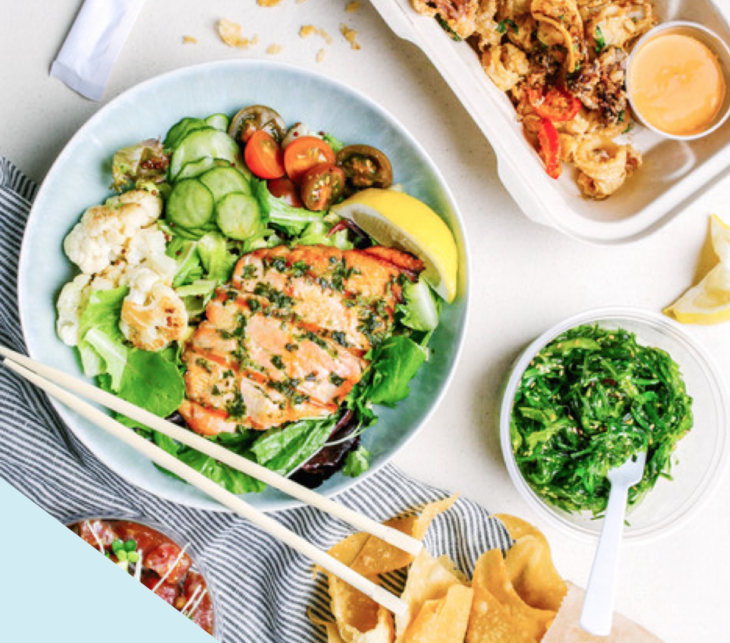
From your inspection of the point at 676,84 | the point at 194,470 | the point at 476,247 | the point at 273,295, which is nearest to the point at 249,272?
the point at 273,295

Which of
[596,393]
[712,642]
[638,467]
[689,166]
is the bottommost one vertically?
[712,642]

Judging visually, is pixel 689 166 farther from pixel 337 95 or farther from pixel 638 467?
pixel 337 95

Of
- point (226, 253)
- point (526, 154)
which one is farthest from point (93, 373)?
point (526, 154)

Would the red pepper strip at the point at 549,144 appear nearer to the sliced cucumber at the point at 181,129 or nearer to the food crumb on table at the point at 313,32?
the food crumb on table at the point at 313,32

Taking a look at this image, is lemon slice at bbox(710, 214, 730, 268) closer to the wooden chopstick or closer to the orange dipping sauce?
the orange dipping sauce

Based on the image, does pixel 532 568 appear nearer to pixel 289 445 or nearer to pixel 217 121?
pixel 289 445

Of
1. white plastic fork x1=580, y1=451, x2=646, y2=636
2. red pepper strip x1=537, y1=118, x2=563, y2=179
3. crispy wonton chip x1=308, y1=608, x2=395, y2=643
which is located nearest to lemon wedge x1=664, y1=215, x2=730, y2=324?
white plastic fork x1=580, y1=451, x2=646, y2=636

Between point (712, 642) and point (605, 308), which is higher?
point (605, 308)
